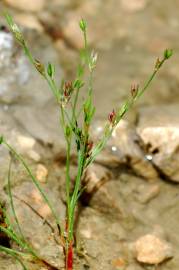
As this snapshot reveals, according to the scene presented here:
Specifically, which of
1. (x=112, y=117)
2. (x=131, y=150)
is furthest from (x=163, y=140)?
(x=112, y=117)

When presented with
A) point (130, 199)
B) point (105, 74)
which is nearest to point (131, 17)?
point (105, 74)

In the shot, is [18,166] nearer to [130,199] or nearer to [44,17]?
[130,199]

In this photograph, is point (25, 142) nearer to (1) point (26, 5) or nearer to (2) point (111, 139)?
(2) point (111, 139)

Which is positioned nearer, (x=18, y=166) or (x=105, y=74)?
(x=18, y=166)

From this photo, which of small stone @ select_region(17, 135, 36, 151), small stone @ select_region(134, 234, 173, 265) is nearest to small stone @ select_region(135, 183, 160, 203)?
small stone @ select_region(134, 234, 173, 265)

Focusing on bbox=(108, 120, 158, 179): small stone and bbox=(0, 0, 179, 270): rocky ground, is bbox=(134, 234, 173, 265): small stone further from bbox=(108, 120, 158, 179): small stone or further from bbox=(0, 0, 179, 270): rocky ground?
bbox=(108, 120, 158, 179): small stone

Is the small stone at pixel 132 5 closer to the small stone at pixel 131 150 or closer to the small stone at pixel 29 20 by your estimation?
the small stone at pixel 29 20

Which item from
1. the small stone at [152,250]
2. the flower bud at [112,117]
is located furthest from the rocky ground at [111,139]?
the flower bud at [112,117]

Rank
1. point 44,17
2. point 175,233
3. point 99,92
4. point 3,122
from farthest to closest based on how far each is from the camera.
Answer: point 44,17
point 99,92
point 3,122
point 175,233
